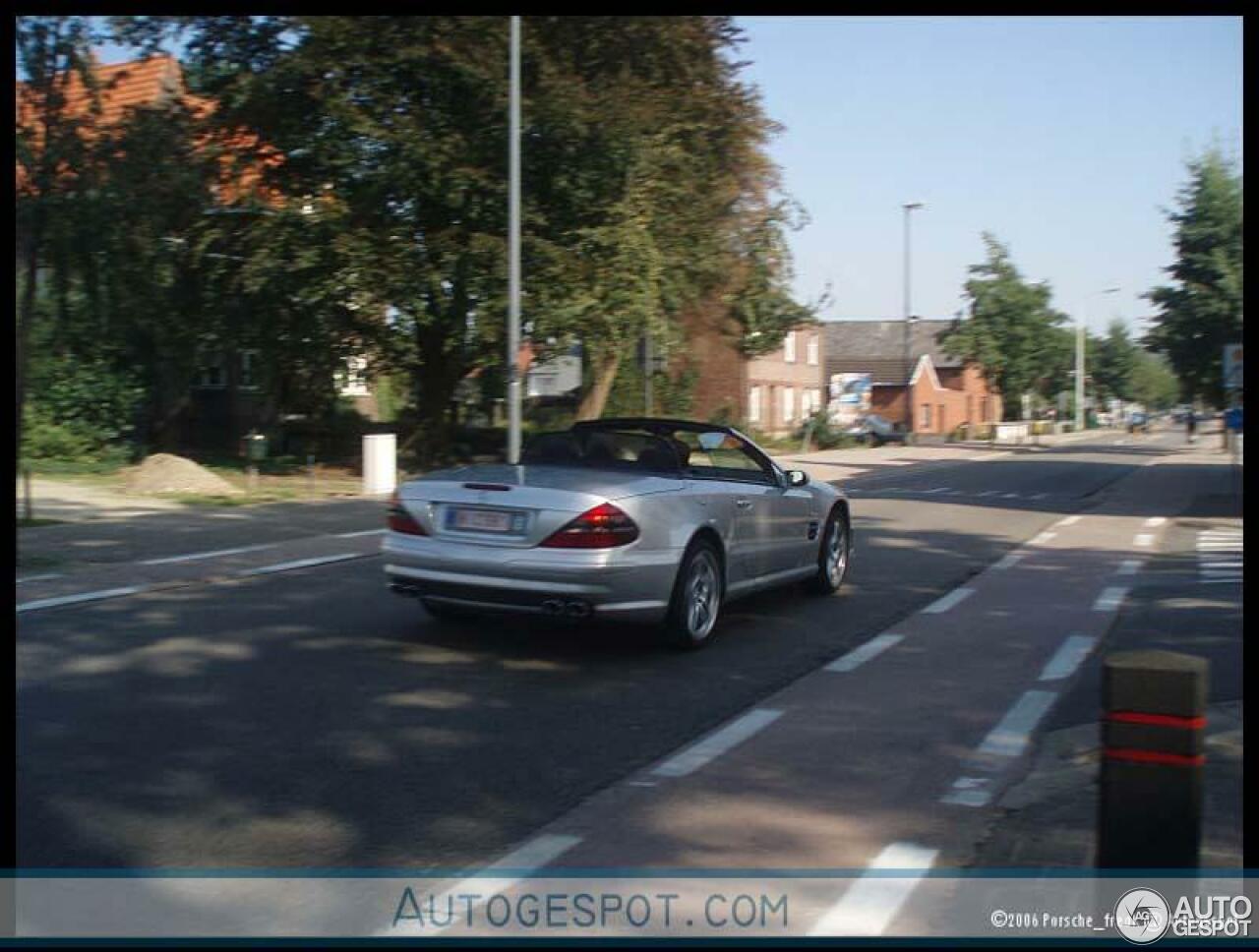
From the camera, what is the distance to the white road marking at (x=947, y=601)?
398 inches

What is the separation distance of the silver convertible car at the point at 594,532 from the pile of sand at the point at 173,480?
41.6ft

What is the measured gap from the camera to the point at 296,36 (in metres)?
24.4

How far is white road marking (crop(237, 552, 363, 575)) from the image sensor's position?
39.1ft

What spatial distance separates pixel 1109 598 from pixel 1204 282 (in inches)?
922

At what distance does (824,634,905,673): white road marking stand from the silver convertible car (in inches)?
35.8

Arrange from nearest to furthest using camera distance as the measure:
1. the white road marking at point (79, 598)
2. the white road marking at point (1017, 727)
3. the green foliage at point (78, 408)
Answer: the white road marking at point (1017, 727)
the white road marking at point (79, 598)
the green foliage at point (78, 408)

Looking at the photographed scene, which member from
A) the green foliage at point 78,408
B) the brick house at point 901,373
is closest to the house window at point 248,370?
the green foliage at point 78,408

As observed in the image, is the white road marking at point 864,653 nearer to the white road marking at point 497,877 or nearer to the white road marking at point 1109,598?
the white road marking at point 1109,598

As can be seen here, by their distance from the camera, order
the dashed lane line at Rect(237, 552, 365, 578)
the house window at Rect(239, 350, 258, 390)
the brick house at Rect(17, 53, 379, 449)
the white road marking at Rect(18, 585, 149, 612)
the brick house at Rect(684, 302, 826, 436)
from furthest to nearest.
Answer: the brick house at Rect(684, 302, 826, 436), the house window at Rect(239, 350, 258, 390), the brick house at Rect(17, 53, 379, 449), the dashed lane line at Rect(237, 552, 365, 578), the white road marking at Rect(18, 585, 149, 612)

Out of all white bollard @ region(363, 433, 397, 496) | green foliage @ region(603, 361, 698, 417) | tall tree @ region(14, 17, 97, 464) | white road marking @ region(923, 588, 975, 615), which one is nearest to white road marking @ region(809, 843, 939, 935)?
white road marking @ region(923, 588, 975, 615)

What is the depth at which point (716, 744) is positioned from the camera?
240 inches

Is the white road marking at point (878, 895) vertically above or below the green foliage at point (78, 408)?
below

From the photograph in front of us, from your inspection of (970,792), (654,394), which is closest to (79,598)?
(970,792)

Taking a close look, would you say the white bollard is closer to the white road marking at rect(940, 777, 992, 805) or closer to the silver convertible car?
the silver convertible car
